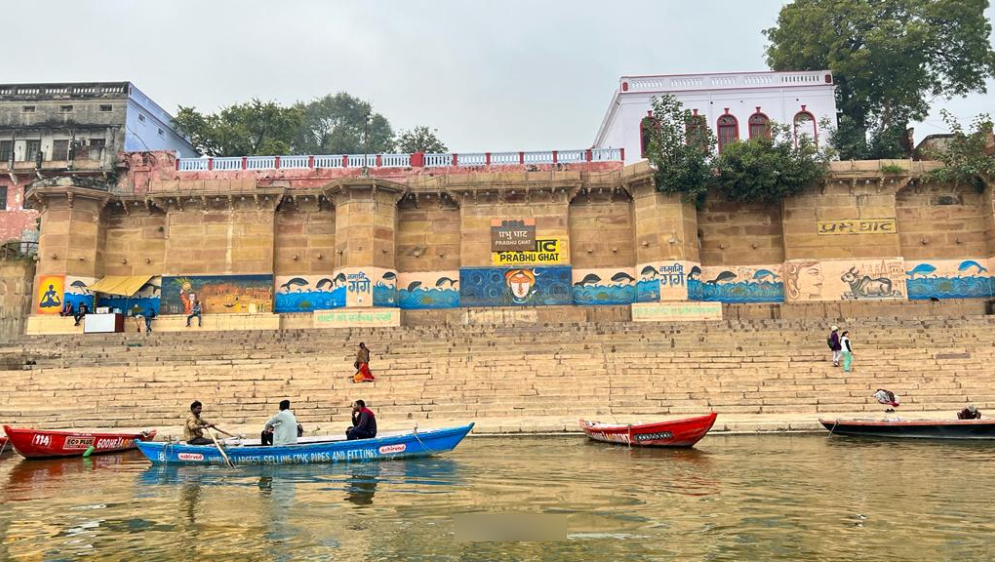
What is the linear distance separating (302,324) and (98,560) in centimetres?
1901

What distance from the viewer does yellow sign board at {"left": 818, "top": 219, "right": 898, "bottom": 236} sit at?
24188 mm

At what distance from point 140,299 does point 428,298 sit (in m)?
10.6

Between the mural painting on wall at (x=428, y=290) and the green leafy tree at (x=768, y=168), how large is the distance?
403 inches

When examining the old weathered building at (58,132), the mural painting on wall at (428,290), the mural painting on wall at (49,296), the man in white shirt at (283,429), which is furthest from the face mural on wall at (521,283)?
the old weathered building at (58,132)

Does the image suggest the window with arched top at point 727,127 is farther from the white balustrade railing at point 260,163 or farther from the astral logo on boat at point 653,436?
the astral logo on boat at point 653,436

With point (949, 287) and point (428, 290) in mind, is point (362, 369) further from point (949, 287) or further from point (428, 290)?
point (949, 287)

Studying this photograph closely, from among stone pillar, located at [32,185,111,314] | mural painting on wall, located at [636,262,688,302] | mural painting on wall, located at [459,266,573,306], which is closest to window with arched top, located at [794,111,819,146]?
mural painting on wall, located at [636,262,688,302]

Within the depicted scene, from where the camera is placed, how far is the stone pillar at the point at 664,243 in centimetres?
2336

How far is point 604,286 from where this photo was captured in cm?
2462

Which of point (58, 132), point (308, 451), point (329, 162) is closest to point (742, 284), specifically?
point (329, 162)

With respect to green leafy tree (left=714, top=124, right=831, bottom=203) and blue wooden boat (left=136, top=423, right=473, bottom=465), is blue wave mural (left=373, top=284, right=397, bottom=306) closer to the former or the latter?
green leafy tree (left=714, top=124, right=831, bottom=203)

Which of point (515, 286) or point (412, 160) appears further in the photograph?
point (412, 160)

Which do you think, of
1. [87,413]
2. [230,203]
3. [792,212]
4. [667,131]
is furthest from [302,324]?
[792,212]

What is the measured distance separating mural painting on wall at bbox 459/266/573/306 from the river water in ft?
44.1
